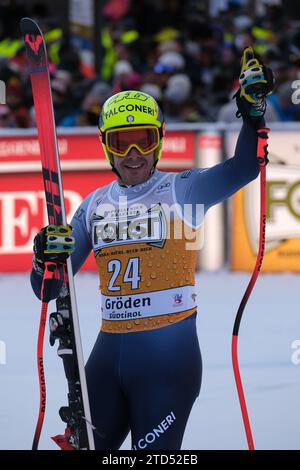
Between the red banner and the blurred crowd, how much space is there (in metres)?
0.73

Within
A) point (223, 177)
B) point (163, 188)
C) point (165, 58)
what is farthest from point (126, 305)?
point (165, 58)

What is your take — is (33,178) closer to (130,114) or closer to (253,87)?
(130,114)

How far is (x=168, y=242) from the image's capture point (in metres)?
4.53

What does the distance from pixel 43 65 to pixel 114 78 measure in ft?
30.7

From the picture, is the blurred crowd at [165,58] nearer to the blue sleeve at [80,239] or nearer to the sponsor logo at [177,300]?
the blue sleeve at [80,239]

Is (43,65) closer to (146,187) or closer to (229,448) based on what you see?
(146,187)

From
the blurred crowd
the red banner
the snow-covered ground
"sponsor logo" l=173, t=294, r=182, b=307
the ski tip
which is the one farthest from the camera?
the blurred crowd

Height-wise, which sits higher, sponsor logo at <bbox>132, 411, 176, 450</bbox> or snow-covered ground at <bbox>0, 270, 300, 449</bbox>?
sponsor logo at <bbox>132, 411, 176, 450</bbox>

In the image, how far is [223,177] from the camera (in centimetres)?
449

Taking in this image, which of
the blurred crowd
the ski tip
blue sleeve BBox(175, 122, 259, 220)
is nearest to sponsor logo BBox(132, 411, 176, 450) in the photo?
blue sleeve BBox(175, 122, 259, 220)

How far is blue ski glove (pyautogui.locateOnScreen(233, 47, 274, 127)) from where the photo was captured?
14.1 ft

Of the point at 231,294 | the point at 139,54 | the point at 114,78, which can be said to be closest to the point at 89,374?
the point at 231,294

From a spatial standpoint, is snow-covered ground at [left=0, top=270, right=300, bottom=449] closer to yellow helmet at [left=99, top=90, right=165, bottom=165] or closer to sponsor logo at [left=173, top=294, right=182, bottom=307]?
sponsor logo at [left=173, top=294, right=182, bottom=307]

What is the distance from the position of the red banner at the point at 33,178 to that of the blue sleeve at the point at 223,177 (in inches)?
253
